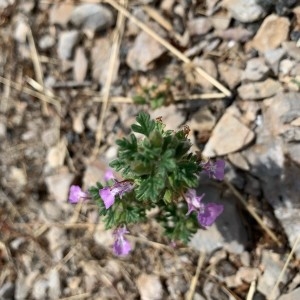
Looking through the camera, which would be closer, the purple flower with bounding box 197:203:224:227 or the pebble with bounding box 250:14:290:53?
the purple flower with bounding box 197:203:224:227

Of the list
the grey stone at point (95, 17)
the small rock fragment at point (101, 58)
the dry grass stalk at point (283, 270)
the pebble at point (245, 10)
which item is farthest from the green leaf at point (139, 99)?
the dry grass stalk at point (283, 270)

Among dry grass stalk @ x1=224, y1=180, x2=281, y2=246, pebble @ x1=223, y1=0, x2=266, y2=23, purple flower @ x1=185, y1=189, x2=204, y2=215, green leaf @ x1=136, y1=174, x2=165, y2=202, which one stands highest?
pebble @ x1=223, y1=0, x2=266, y2=23

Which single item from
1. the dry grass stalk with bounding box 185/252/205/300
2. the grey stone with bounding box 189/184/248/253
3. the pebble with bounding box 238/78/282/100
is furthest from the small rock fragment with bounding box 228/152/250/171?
the dry grass stalk with bounding box 185/252/205/300

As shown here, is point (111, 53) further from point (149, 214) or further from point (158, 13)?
point (149, 214)

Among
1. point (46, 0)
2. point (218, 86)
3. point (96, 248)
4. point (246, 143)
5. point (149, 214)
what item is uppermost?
point (46, 0)

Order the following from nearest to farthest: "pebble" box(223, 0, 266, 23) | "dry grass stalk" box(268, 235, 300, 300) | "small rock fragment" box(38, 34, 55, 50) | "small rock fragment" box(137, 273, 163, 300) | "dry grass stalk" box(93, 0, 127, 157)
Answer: "dry grass stalk" box(268, 235, 300, 300), "small rock fragment" box(137, 273, 163, 300), "pebble" box(223, 0, 266, 23), "dry grass stalk" box(93, 0, 127, 157), "small rock fragment" box(38, 34, 55, 50)

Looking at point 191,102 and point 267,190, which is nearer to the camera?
point 267,190

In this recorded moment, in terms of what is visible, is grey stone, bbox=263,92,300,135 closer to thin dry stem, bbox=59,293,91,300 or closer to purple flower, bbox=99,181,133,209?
purple flower, bbox=99,181,133,209

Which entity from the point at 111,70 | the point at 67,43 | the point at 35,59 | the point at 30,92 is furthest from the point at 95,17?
the point at 30,92

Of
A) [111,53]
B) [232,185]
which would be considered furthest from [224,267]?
[111,53]
